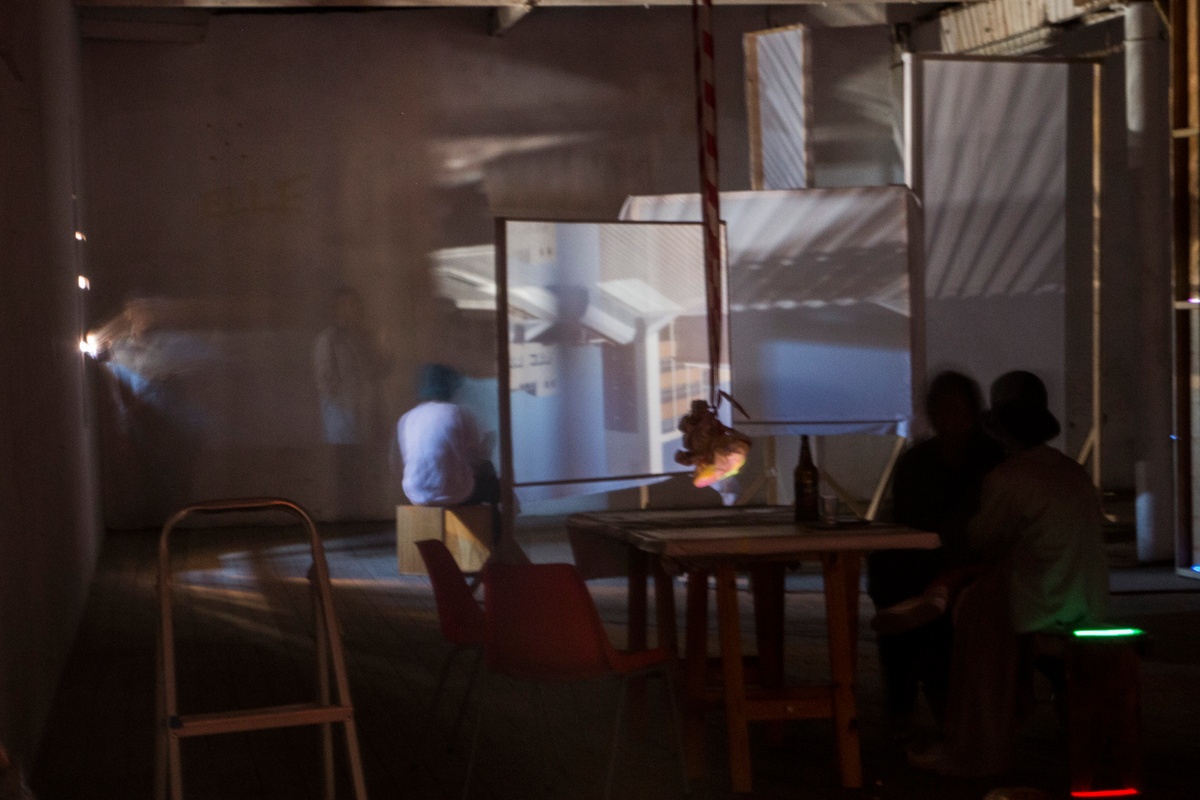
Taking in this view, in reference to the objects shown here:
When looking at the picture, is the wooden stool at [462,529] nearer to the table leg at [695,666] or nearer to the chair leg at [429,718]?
the chair leg at [429,718]

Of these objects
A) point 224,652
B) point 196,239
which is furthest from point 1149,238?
point 196,239

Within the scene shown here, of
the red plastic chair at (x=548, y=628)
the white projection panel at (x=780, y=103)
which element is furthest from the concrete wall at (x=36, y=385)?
the white projection panel at (x=780, y=103)

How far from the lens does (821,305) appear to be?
7762 millimetres

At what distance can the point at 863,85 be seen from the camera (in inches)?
439

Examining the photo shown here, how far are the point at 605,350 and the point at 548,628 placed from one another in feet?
9.76

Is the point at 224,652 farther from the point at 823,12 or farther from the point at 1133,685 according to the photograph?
the point at 823,12

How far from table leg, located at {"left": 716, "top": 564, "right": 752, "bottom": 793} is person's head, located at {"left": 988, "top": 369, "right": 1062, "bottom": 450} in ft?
3.03

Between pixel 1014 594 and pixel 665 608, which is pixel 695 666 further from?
pixel 1014 594

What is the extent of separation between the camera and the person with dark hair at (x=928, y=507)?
4402 millimetres

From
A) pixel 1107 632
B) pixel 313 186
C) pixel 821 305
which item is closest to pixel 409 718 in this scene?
pixel 1107 632

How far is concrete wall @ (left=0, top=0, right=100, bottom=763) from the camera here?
154 inches

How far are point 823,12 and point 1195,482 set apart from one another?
4.61 metres

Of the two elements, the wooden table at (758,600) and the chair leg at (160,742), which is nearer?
the chair leg at (160,742)

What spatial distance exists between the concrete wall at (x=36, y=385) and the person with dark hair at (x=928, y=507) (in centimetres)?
Result: 258
